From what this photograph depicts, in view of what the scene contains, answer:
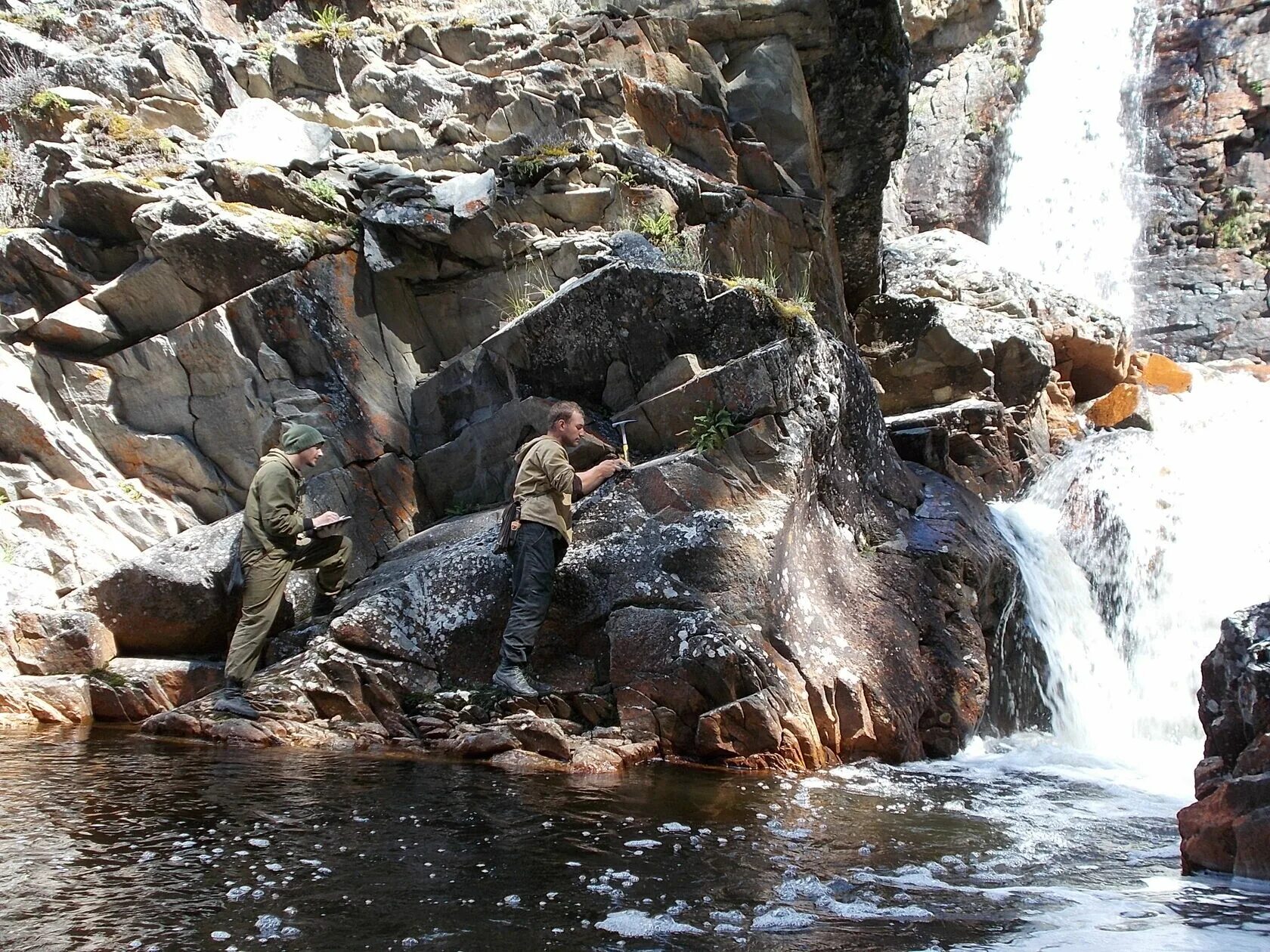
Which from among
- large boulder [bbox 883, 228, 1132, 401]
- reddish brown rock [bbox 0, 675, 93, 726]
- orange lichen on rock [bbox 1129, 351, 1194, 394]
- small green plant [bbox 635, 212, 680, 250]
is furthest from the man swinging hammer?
orange lichen on rock [bbox 1129, 351, 1194, 394]

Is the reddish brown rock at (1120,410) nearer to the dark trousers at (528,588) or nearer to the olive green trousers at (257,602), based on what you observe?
the dark trousers at (528,588)

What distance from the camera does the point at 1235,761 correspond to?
Result: 405cm

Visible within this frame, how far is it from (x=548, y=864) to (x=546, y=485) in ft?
13.7

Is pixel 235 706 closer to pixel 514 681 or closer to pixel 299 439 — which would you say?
pixel 514 681

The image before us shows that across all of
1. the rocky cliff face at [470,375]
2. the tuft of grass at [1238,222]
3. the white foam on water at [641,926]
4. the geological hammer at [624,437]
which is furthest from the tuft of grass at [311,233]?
the tuft of grass at [1238,222]

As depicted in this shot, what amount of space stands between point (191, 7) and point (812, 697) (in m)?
14.6

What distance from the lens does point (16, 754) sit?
5.65 metres

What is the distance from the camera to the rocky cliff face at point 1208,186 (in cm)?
2420

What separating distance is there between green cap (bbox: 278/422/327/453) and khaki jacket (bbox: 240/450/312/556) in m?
0.12

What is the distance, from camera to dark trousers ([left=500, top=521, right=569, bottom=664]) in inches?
293

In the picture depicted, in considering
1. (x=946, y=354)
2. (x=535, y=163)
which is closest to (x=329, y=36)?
(x=535, y=163)

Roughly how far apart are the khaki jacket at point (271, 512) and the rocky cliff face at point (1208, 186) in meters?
23.6

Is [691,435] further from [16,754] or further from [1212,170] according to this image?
[1212,170]

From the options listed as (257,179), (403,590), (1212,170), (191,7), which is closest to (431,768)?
(403,590)
